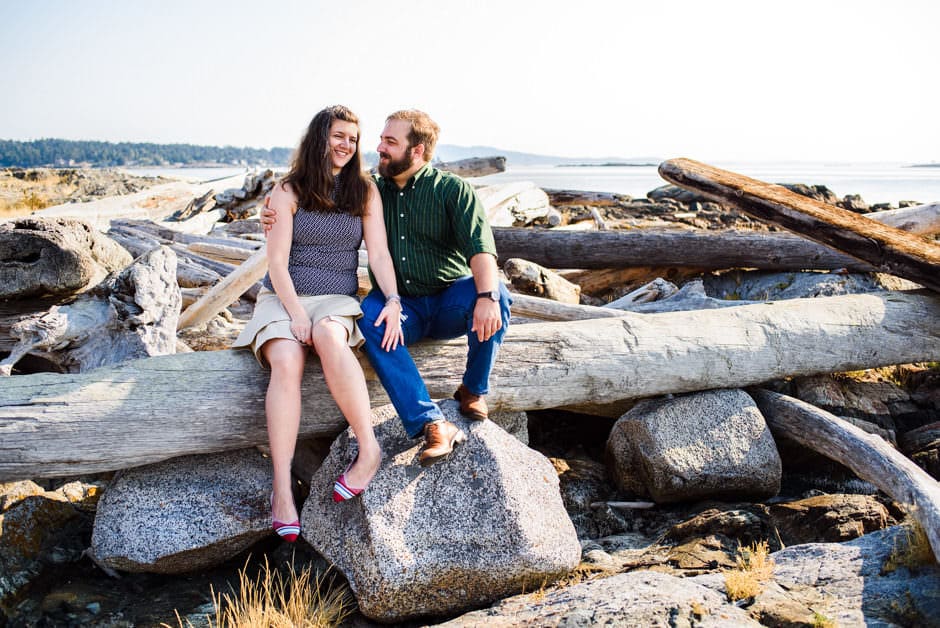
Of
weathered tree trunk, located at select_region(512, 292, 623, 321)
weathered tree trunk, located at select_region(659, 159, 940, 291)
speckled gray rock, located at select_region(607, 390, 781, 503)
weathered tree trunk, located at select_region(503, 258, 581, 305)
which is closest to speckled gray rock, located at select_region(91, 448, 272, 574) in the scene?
speckled gray rock, located at select_region(607, 390, 781, 503)

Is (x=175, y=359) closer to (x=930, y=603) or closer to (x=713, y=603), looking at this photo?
(x=713, y=603)

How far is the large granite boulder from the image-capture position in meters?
5.08

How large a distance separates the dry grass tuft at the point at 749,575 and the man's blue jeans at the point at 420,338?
166 centimetres

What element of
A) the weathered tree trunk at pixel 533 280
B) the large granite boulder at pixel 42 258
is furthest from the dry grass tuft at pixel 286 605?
the weathered tree trunk at pixel 533 280

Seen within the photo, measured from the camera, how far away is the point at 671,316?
5.44 metres

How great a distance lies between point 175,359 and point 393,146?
183 cm

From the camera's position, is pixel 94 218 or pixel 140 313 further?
pixel 94 218

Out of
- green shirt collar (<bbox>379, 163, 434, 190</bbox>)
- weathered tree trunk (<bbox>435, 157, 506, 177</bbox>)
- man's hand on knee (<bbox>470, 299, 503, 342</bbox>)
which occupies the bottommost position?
man's hand on knee (<bbox>470, 299, 503, 342</bbox>)

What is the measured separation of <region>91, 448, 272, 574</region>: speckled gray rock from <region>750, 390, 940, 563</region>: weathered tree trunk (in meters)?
3.60

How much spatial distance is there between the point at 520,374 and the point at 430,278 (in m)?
0.96

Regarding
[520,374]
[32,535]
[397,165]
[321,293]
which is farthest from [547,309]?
[32,535]

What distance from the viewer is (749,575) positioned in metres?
3.33

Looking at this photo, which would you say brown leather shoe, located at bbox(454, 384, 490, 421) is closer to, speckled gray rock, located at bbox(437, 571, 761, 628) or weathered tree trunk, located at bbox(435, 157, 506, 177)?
speckled gray rock, located at bbox(437, 571, 761, 628)

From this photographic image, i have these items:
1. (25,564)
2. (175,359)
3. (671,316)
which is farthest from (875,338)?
(25,564)
